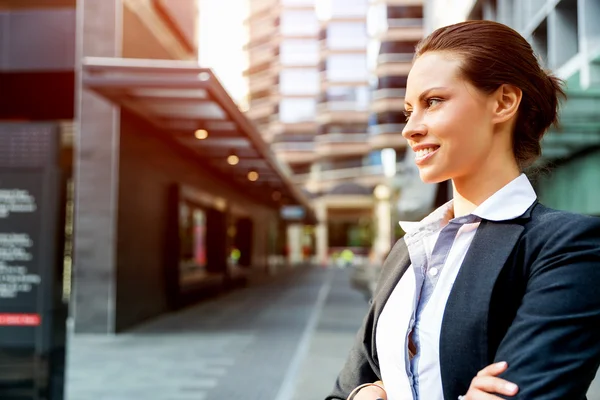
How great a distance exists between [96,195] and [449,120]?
10.6 meters

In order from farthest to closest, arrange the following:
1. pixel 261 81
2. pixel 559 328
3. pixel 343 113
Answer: pixel 261 81 → pixel 343 113 → pixel 559 328

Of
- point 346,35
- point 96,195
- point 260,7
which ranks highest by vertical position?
point 260,7

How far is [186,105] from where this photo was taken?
1150 cm

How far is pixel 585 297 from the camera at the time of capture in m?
1.22

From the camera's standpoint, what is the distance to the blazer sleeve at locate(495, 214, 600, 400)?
121 cm

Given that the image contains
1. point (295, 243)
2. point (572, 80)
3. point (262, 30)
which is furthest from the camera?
point (262, 30)

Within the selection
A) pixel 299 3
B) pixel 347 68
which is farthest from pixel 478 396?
pixel 299 3

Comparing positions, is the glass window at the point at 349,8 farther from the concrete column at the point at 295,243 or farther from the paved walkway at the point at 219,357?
the paved walkway at the point at 219,357

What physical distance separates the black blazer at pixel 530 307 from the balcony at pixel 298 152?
68.2m

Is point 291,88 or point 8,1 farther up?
point 291,88

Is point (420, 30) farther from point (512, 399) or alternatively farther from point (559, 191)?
point (512, 399)

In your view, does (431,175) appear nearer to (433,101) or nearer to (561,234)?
(433,101)

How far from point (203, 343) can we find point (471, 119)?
924cm

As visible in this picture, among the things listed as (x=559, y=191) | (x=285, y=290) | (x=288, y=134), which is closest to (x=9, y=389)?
(x=559, y=191)
